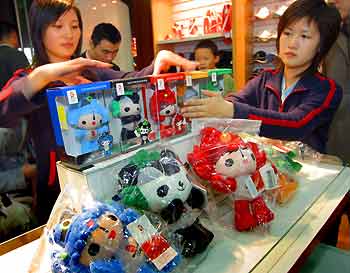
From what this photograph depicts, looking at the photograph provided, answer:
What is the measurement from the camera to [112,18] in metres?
1.35

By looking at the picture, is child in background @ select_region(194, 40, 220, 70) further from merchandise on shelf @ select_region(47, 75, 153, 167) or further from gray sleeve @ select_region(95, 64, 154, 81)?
merchandise on shelf @ select_region(47, 75, 153, 167)

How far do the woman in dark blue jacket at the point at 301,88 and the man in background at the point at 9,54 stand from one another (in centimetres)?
65

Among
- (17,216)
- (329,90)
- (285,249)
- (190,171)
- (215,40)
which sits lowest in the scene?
(17,216)

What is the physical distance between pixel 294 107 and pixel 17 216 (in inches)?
46.0

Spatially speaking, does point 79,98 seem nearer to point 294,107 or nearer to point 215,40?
point 294,107

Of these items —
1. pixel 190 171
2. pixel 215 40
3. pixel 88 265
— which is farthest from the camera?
pixel 215 40

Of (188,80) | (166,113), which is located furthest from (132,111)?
(188,80)

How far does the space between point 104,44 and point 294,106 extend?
2.61 ft

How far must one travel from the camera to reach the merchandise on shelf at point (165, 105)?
31.9 inches

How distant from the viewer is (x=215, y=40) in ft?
7.53

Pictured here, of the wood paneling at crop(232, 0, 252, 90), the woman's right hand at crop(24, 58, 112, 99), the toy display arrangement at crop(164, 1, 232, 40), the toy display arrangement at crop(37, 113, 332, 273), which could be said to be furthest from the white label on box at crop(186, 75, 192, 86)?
the toy display arrangement at crop(164, 1, 232, 40)

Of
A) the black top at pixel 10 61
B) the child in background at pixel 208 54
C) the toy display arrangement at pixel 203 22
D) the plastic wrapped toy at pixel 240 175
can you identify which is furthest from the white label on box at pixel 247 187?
the toy display arrangement at pixel 203 22

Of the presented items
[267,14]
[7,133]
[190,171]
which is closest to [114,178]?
[190,171]

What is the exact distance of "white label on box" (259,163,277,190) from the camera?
75cm
